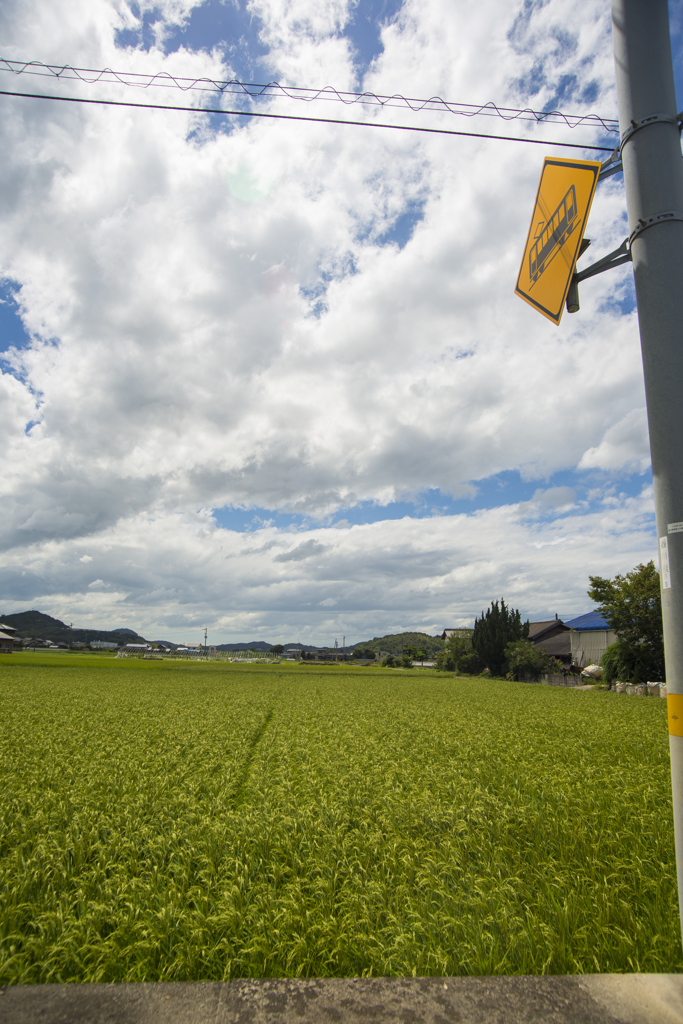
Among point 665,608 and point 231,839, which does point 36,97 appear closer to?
point 665,608

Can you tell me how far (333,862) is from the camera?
19.6ft

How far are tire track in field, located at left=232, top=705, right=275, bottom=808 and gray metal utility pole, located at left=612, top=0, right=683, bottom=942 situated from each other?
26.2 ft

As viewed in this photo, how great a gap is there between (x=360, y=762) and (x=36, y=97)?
514 inches

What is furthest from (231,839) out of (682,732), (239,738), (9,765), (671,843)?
(239,738)

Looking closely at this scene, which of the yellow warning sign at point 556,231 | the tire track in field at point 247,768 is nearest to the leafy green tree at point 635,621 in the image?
the tire track in field at point 247,768

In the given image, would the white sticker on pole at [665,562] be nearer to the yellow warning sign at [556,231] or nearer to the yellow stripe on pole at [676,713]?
the yellow stripe on pole at [676,713]

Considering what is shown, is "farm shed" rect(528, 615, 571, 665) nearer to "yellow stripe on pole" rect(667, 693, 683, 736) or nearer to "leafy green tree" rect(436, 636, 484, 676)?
"leafy green tree" rect(436, 636, 484, 676)

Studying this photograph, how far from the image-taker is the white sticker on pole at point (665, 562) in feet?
9.69

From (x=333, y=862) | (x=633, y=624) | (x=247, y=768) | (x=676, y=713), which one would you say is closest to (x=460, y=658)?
(x=633, y=624)

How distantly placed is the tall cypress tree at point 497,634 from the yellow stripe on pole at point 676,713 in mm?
68953

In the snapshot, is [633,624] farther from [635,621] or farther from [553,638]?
[553,638]

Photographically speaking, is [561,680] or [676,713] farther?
[561,680]

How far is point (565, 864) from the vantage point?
224 inches

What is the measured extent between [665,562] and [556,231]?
2.80 metres
